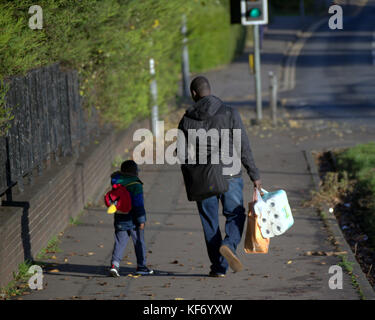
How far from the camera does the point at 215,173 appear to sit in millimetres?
7641

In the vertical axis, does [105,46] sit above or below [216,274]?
above

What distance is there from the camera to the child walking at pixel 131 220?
26.7 feet

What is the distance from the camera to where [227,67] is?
36.2m

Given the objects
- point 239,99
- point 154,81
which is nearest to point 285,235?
point 154,81

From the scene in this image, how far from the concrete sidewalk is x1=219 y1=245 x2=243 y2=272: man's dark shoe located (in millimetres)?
201

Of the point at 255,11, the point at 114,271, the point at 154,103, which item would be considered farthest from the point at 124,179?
the point at 255,11

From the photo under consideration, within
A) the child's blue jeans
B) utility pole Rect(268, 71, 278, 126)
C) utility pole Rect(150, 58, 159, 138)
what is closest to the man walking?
the child's blue jeans

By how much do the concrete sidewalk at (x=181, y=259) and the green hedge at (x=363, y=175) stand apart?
73 cm

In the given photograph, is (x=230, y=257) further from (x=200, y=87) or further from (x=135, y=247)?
(x=200, y=87)

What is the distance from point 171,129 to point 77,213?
759 centimetres

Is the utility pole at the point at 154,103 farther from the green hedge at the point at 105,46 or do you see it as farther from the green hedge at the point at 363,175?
the green hedge at the point at 363,175

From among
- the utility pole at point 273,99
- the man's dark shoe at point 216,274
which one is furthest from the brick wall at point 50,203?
the utility pole at point 273,99

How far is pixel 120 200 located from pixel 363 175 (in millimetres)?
6197
